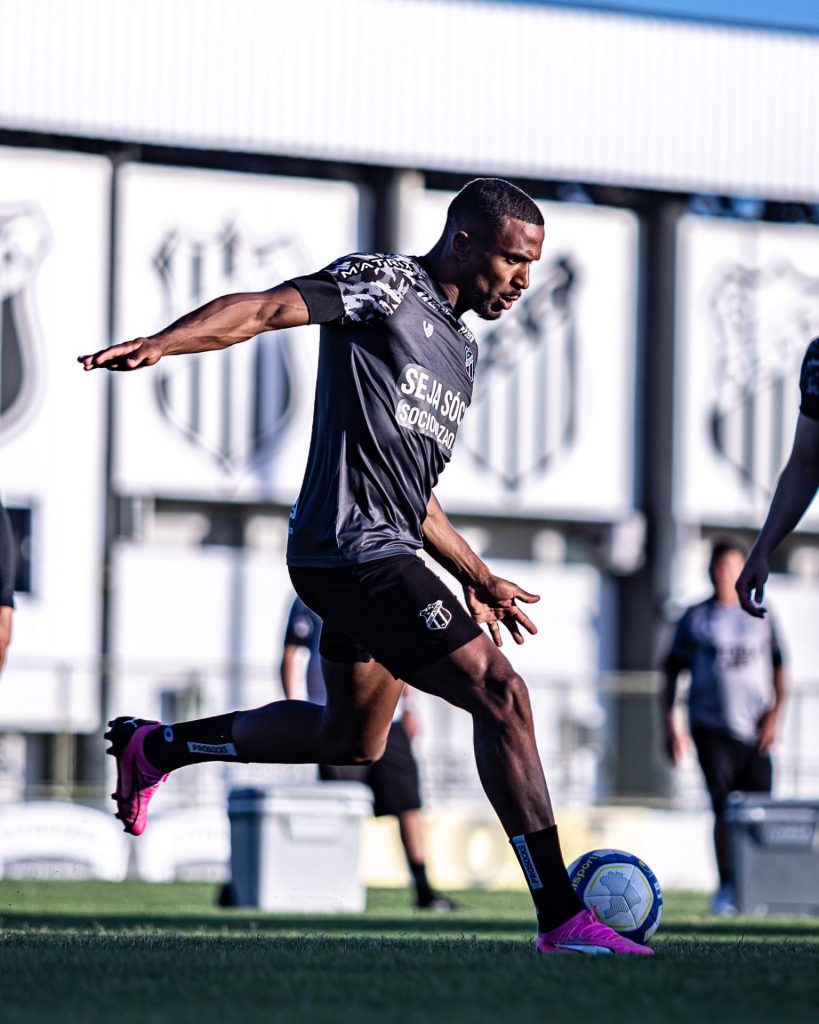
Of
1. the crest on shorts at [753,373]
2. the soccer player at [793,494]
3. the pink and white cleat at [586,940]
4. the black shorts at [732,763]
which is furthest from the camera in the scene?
the crest on shorts at [753,373]

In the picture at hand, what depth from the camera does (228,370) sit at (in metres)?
22.9

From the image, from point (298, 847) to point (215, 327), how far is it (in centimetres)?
618

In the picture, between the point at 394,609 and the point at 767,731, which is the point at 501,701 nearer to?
the point at 394,609

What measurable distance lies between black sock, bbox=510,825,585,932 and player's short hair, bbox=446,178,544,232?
6.09 feet

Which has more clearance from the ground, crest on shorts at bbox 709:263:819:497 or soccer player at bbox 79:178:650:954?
crest on shorts at bbox 709:263:819:497

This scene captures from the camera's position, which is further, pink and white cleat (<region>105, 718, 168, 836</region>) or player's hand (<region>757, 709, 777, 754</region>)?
player's hand (<region>757, 709, 777, 754</region>)

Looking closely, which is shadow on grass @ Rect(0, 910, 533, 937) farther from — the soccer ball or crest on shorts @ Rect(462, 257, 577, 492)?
crest on shorts @ Rect(462, 257, 577, 492)

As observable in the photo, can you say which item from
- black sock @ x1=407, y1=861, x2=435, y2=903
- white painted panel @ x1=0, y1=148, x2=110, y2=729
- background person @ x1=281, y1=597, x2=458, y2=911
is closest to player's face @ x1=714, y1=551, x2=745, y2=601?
background person @ x1=281, y1=597, x2=458, y2=911

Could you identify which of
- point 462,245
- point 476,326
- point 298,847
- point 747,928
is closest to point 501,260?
point 462,245

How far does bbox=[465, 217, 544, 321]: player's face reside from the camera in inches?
249

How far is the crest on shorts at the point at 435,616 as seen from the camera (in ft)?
19.5

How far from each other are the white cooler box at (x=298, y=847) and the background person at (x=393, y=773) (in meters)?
0.13

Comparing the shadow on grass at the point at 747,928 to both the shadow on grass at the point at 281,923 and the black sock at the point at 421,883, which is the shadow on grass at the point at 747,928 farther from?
the black sock at the point at 421,883

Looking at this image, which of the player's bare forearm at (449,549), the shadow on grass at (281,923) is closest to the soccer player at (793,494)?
the player's bare forearm at (449,549)
